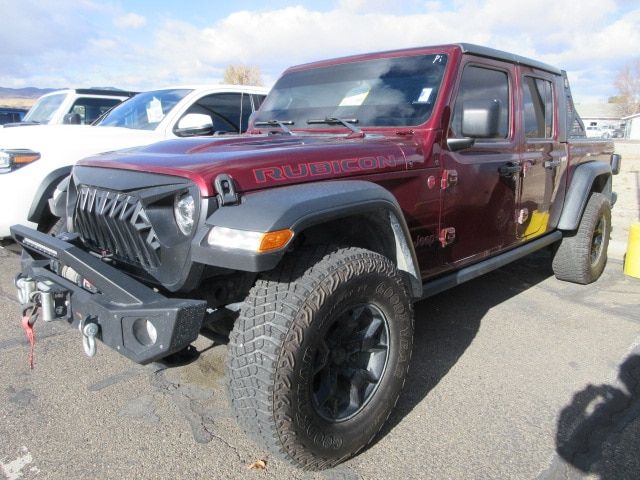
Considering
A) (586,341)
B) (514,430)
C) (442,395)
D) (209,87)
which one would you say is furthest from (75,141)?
(586,341)

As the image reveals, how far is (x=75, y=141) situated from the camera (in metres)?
4.62

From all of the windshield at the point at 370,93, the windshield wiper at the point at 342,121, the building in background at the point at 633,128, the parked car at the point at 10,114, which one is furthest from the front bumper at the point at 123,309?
the building in background at the point at 633,128

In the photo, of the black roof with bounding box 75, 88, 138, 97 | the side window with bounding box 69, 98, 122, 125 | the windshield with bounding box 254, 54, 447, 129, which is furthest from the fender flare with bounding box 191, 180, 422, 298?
the side window with bounding box 69, 98, 122, 125

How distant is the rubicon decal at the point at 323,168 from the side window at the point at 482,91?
0.69 meters

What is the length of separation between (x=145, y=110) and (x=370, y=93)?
342 cm

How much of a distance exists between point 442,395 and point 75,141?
150 inches

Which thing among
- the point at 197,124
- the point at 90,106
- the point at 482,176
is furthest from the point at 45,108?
the point at 482,176

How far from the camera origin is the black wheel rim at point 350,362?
2.23 metres

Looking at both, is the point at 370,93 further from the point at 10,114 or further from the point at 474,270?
the point at 10,114

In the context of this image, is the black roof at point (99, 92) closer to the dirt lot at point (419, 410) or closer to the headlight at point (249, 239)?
the dirt lot at point (419, 410)

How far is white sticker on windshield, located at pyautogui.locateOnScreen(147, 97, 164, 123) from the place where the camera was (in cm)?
554

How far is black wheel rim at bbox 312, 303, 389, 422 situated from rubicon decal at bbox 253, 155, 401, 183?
2.08 ft

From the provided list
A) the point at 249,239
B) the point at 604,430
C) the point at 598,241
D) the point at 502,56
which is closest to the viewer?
the point at 249,239

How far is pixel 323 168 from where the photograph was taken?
2355mm
